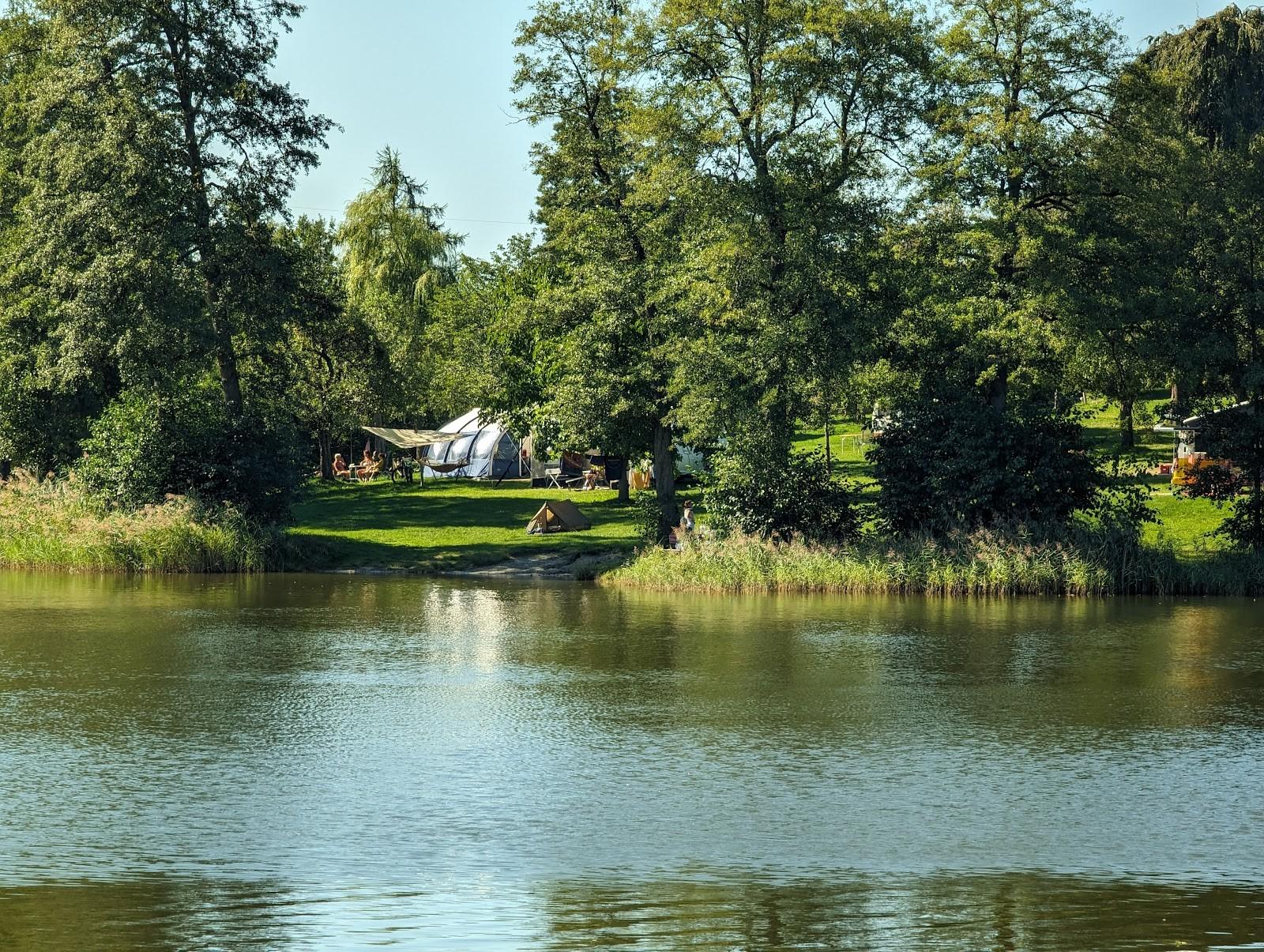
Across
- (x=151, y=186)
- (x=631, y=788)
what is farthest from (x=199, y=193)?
(x=631, y=788)

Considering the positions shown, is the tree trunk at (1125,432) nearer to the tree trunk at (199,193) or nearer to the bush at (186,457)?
the bush at (186,457)

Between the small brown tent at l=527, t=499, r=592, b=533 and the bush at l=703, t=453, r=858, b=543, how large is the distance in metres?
8.79

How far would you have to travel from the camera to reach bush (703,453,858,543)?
34.0 meters

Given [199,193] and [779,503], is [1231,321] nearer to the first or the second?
[779,503]

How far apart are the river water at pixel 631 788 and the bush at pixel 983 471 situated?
317 inches

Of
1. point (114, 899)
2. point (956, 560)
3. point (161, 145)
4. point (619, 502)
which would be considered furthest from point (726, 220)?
point (114, 899)

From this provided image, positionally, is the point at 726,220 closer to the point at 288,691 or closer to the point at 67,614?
the point at 67,614

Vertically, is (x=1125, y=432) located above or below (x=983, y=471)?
above

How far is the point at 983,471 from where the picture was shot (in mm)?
33031

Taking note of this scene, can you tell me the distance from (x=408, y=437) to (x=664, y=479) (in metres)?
25.8

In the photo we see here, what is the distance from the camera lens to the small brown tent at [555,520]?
42.2 m

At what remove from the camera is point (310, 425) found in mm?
53562

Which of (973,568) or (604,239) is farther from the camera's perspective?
(604,239)

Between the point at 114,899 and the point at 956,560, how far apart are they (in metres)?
24.0
